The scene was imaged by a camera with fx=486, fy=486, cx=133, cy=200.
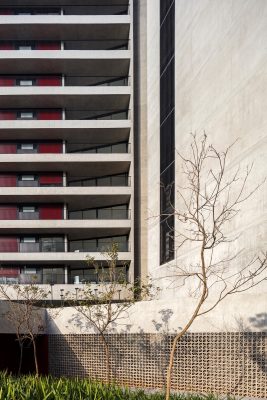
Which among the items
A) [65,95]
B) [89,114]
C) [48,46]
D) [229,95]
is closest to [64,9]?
[48,46]

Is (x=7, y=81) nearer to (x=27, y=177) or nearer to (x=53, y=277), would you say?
(x=27, y=177)

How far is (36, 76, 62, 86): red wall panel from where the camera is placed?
38.9 m

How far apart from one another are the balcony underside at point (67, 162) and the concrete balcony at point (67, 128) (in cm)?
206

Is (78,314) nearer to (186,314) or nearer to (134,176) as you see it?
(186,314)

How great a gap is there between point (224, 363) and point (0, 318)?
9931mm

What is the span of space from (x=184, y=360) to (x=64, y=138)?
25.4 metres

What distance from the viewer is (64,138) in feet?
126

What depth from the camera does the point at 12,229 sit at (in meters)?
36.5

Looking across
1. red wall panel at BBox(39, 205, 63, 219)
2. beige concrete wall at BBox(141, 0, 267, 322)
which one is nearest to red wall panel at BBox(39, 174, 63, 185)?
red wall panel at BBox(39, 205, 63, 219)

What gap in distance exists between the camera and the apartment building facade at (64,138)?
35.6 metres

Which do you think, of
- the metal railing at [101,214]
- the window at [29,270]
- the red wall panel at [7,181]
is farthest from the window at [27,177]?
the window at [29,270]

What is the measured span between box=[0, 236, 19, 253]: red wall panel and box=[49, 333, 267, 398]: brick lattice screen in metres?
17.6

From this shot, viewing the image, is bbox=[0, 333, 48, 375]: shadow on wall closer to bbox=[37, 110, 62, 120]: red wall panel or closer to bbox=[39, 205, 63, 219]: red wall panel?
bbox=[39, 205, 63, 219]: red wall panel

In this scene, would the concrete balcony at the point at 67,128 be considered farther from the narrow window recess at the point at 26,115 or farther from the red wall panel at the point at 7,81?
the red wall panel at the point at 7,81
